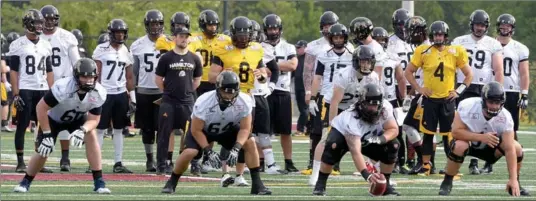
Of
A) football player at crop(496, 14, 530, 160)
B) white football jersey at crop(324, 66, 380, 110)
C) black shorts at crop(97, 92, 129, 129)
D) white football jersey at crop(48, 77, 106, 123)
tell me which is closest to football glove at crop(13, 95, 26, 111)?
black shorts at crop(97, 92, 129, 129)

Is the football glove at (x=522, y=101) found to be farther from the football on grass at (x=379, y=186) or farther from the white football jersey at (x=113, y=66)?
the football on grass at (x=379, y=186)

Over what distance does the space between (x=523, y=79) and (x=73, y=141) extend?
5.80m

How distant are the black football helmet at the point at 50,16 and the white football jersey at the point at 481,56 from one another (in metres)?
4.22

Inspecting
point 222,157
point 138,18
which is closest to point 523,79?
point 222,157

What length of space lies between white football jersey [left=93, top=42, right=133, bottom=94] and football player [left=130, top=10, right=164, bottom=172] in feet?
0.57

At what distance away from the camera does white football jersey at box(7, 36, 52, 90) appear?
15.5 m

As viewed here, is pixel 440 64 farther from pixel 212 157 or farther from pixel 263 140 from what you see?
pixel 212 157

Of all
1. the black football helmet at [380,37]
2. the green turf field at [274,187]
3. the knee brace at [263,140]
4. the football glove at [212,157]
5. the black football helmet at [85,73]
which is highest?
the black football helmet at [380,37]

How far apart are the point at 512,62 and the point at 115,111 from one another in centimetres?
426

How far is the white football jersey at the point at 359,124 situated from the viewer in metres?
12.1

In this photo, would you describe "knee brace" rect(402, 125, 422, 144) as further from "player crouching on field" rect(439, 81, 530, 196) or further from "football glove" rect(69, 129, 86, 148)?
"football glove" rect(69, 129, 86, 148)

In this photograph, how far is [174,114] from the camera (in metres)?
14.9

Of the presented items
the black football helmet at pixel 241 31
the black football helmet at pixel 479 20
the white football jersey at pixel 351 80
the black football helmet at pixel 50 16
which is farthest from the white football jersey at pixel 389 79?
the black football helmet at pixel 50 16

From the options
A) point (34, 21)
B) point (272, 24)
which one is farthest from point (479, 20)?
point (34, 21)
